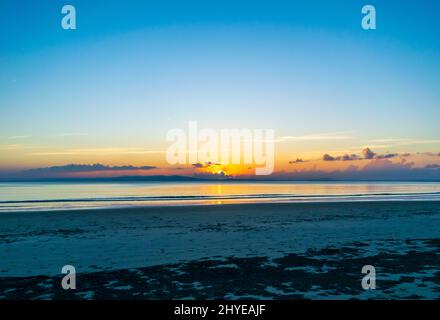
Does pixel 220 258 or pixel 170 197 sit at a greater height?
pixel 220 258

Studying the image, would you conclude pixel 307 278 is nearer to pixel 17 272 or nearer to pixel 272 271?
pixel 272 271

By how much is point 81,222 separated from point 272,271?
15373 mm

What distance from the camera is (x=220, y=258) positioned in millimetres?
12781

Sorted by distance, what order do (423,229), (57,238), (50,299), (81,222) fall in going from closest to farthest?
(50,299)
(57,238)
(423,229)
(81,222)

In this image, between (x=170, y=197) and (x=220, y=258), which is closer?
(x=220, y=258)

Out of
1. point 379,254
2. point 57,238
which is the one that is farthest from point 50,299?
point 379,254

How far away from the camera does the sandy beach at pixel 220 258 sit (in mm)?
9086

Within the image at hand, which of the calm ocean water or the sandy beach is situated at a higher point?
the sandy beach

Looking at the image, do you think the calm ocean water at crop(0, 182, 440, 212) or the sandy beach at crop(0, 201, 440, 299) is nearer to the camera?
the sandy beach at crop(0, 201, 440, 299)

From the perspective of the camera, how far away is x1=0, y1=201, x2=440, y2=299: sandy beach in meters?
9.09

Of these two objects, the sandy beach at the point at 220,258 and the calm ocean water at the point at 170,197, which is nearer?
the sandy beach at the point at 220,258

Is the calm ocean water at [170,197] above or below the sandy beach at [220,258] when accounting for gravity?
below

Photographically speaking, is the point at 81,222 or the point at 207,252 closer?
the point at 207,252
